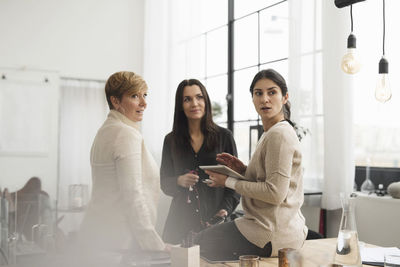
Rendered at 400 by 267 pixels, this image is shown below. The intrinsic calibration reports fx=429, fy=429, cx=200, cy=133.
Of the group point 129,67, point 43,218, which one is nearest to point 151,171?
point 43,218

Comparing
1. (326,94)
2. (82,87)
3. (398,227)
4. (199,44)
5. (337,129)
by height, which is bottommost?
(398,227)

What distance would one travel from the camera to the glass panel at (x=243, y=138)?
4.64 m

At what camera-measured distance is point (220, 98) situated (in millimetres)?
5242

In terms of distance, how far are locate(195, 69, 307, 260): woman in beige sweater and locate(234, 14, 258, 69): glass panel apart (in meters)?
2.99

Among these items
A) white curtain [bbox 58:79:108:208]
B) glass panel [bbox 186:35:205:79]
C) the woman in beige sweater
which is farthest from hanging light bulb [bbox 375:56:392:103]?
white curtain [bbox 58:79:108:208]

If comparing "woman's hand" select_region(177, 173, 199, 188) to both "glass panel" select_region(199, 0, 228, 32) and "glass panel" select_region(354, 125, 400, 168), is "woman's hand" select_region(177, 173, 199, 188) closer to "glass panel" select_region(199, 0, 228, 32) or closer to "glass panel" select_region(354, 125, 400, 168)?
"glass panel" select_region(354, 125, 400, 168)

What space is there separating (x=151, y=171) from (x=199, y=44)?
4001mm

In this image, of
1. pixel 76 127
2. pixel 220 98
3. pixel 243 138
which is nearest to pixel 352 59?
pixel 243 138

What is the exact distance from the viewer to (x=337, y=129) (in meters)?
3.14

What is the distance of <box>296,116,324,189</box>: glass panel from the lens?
3.34 m

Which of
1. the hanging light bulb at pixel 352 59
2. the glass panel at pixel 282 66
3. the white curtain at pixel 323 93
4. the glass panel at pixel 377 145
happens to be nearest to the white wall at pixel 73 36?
the glass panel at pixel 282 66

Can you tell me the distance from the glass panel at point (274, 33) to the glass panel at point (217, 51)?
30.2 inches

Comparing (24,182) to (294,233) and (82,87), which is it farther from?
(294,233)

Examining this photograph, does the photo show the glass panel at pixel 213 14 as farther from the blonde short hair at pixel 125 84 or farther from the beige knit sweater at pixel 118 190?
the beige knit sweater at pixel 118 190
